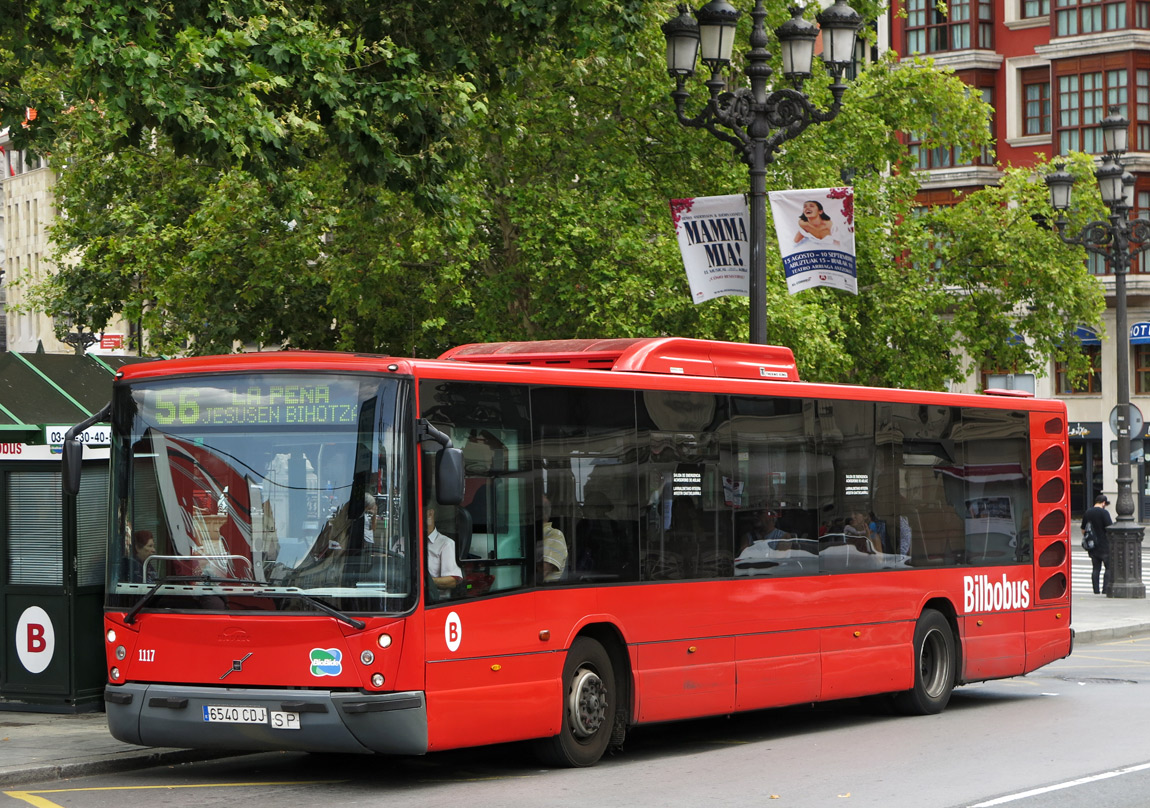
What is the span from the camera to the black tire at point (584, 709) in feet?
39.1

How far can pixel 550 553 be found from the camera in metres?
11.9

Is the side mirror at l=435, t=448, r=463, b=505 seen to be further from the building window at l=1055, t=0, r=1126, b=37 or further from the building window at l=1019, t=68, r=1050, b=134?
the building window at l=1019, t=68, r=1050, b=134

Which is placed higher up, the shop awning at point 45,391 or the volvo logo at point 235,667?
the shop awning at point 45,391

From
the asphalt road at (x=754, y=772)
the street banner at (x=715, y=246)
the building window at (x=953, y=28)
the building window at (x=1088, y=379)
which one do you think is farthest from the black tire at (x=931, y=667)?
the building window at (x=953, y=28)

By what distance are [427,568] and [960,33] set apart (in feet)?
179

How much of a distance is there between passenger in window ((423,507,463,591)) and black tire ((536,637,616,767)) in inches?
50.8

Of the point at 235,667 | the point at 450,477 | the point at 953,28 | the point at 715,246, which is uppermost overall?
the point at 953,28

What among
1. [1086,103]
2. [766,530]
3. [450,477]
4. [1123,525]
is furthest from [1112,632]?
[1086,103]

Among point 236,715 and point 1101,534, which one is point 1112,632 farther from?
point 236,715

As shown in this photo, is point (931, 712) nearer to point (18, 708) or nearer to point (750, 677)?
point (750, 677)

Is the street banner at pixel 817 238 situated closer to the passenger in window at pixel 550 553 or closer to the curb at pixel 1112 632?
the passenger in window at pixel 550 553

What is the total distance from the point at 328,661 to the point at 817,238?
8728 mm

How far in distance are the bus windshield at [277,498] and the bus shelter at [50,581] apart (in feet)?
8.73

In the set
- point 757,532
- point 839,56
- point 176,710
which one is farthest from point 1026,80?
point 176,710
